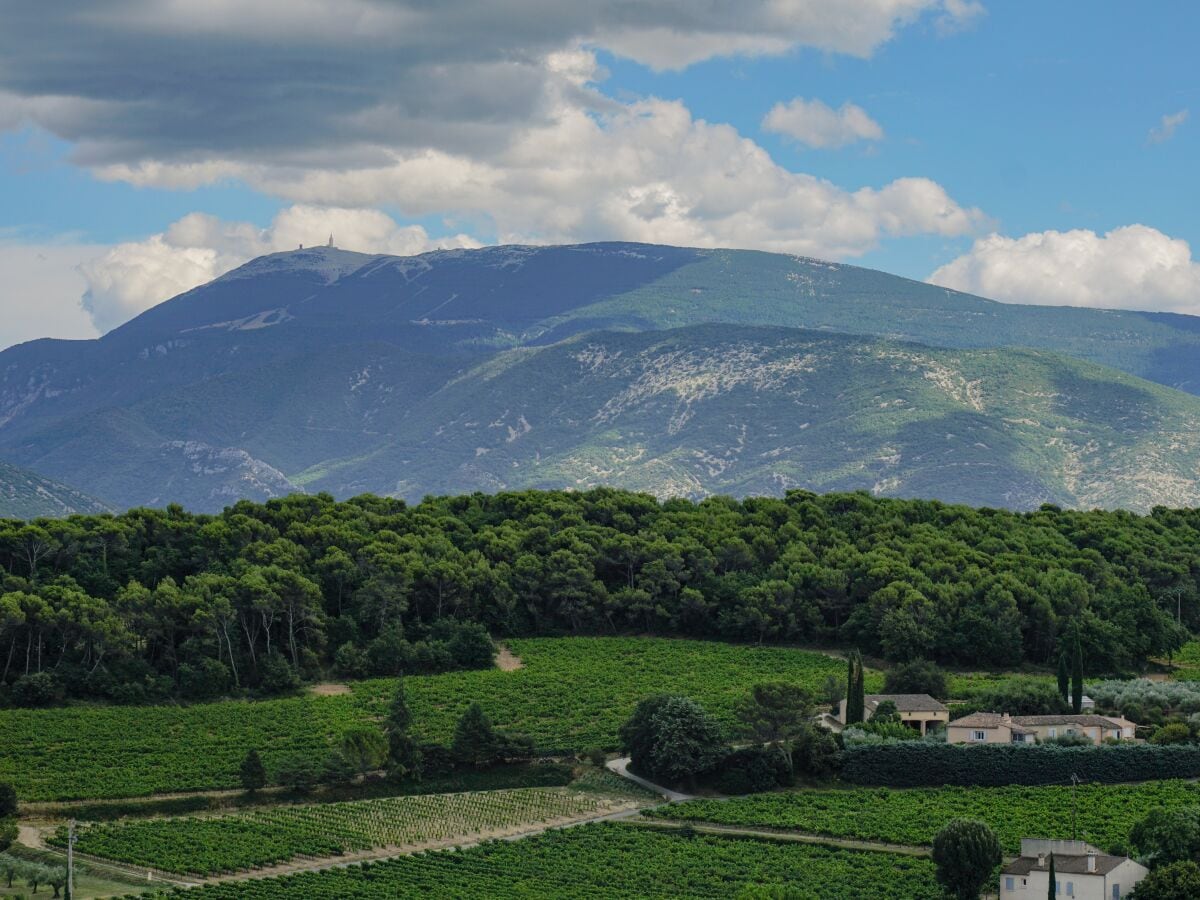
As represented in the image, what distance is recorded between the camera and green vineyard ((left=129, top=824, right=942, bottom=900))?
67250 mm

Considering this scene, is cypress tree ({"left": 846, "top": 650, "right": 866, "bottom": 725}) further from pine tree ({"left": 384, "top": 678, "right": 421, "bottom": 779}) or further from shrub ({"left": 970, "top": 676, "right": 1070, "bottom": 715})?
pine tree ({"left": 384, "top": 678, "right": 421, "bottom": 779})

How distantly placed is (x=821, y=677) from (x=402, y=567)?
2310 centimetres

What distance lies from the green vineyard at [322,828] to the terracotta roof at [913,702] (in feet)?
50.3

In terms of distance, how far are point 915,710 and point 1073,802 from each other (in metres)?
13.9

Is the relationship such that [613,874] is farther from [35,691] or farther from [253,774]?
[35,691]

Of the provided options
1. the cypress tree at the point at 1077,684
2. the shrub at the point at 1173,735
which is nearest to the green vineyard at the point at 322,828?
the shrub at the point at 1173,735

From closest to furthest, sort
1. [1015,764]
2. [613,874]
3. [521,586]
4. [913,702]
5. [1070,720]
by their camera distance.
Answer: [613,874], [1015,764], [1070,720], [913,702], [521,586]

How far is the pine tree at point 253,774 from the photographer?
82.6 meters

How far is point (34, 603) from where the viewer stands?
320 ft

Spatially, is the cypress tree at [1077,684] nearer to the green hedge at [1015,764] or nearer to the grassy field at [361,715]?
the green hedge at [1015,764]

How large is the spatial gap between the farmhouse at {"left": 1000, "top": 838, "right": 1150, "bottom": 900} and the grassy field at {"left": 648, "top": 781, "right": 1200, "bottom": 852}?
368cm

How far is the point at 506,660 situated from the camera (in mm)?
106000

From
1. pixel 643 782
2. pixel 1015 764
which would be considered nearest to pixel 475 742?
pixel 643 782

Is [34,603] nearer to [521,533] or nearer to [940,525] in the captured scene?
[521,533]
